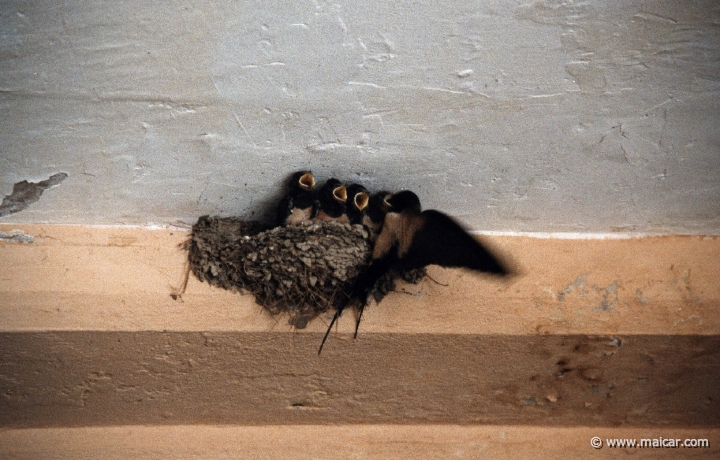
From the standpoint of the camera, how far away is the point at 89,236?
2225mm

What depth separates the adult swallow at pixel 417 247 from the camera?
2.29 m

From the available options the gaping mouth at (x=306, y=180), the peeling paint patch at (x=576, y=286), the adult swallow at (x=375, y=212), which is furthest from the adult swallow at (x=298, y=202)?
the peeling paint patch at (x=576, y=286)

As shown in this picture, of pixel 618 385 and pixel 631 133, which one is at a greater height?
pixel 631 133

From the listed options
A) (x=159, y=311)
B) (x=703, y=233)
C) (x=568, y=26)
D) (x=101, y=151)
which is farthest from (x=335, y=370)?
(x=703, y=233)

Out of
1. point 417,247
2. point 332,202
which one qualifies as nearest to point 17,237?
point 332,202

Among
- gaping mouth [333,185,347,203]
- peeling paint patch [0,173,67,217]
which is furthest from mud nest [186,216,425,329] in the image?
peeling paint patch [0,173,67,217]

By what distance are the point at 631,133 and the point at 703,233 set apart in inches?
28.6

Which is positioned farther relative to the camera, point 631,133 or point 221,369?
point 221,369

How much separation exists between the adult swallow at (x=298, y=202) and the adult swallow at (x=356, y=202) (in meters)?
0.15

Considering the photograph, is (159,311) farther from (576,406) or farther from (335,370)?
(576,406)

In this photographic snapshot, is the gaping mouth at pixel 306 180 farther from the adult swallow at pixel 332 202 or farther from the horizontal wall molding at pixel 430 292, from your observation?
the horizontal wall molding at pixel 430 292

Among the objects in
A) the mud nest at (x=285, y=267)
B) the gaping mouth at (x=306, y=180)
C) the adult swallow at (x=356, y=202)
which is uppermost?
the gaping mouth at (x=306, y=180)

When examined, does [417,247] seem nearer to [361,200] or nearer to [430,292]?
[430,292]

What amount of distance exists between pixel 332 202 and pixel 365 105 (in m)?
0.48
